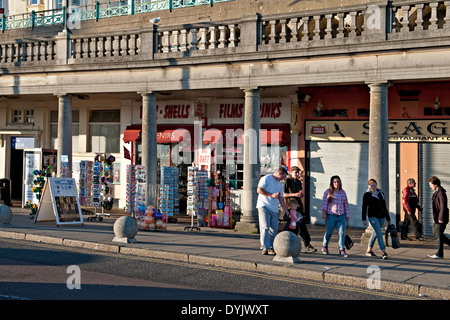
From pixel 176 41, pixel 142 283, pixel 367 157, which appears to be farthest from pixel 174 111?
pixel 142 283

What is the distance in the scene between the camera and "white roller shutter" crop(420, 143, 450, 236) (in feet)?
56.3

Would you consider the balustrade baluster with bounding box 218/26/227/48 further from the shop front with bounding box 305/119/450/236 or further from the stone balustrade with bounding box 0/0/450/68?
the shop front with bounding box 305/119/450/236

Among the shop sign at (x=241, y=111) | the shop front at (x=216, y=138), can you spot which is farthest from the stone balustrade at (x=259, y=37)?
the shop front at (x=216, y=138)

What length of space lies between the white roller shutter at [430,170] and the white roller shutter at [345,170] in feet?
2.90

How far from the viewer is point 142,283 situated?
9.35 meters

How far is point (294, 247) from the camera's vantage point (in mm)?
11430

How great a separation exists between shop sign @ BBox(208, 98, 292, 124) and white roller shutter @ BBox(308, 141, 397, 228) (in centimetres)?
149

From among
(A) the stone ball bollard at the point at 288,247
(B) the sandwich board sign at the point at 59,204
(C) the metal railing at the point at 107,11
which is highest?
(C) the metal railing at the point at 107,11

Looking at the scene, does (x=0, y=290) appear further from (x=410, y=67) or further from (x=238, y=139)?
(x=238, y=139)

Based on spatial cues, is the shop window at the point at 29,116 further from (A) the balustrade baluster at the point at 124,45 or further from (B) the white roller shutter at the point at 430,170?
(B) the white roller shutter at the point at 430,170

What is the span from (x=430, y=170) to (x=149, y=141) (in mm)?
8913

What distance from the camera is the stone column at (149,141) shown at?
18625 millimetres
